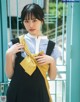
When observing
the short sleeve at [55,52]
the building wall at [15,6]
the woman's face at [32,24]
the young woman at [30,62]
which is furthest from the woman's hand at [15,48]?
the building wall at [15,6]

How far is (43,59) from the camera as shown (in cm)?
151

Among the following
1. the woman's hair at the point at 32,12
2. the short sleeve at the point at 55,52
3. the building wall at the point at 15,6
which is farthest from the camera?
the building wall at the point at 15,6

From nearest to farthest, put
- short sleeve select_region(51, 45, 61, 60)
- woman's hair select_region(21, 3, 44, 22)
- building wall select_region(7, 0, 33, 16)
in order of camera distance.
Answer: woman's hair select_region(21, 3, 44, 22) → short sleeve select_region(51, 45, 61, 60) → building wall select_region(7, 0, 33, 16)

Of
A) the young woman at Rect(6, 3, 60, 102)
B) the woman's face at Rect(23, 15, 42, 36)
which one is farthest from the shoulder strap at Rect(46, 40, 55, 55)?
the woman's face at Rect(23, 15, 42, 36)

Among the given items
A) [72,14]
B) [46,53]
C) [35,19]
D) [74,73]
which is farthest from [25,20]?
[74,73]

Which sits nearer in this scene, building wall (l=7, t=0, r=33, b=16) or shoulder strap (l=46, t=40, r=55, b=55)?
shoulder strap (l=46, t=40, r=55, b=55)

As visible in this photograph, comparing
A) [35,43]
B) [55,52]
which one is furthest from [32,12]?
[55,52]

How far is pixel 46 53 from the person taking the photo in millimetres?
1562

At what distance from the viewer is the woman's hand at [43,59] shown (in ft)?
4.97

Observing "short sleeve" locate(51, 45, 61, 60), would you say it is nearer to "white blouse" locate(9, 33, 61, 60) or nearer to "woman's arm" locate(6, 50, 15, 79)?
"white blouse" locate(9, 33, 61, 60)

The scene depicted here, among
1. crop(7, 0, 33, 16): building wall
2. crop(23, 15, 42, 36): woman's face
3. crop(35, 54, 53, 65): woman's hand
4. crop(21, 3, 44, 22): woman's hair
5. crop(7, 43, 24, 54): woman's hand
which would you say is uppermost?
crop(7, 0, 33, 16): building wall

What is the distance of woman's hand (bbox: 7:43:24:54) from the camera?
149 cm

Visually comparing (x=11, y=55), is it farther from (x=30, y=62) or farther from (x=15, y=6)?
(x=15, y=6)

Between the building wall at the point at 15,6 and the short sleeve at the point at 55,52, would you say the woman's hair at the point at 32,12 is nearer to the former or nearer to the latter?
the short sleeve at the point at 55,52
